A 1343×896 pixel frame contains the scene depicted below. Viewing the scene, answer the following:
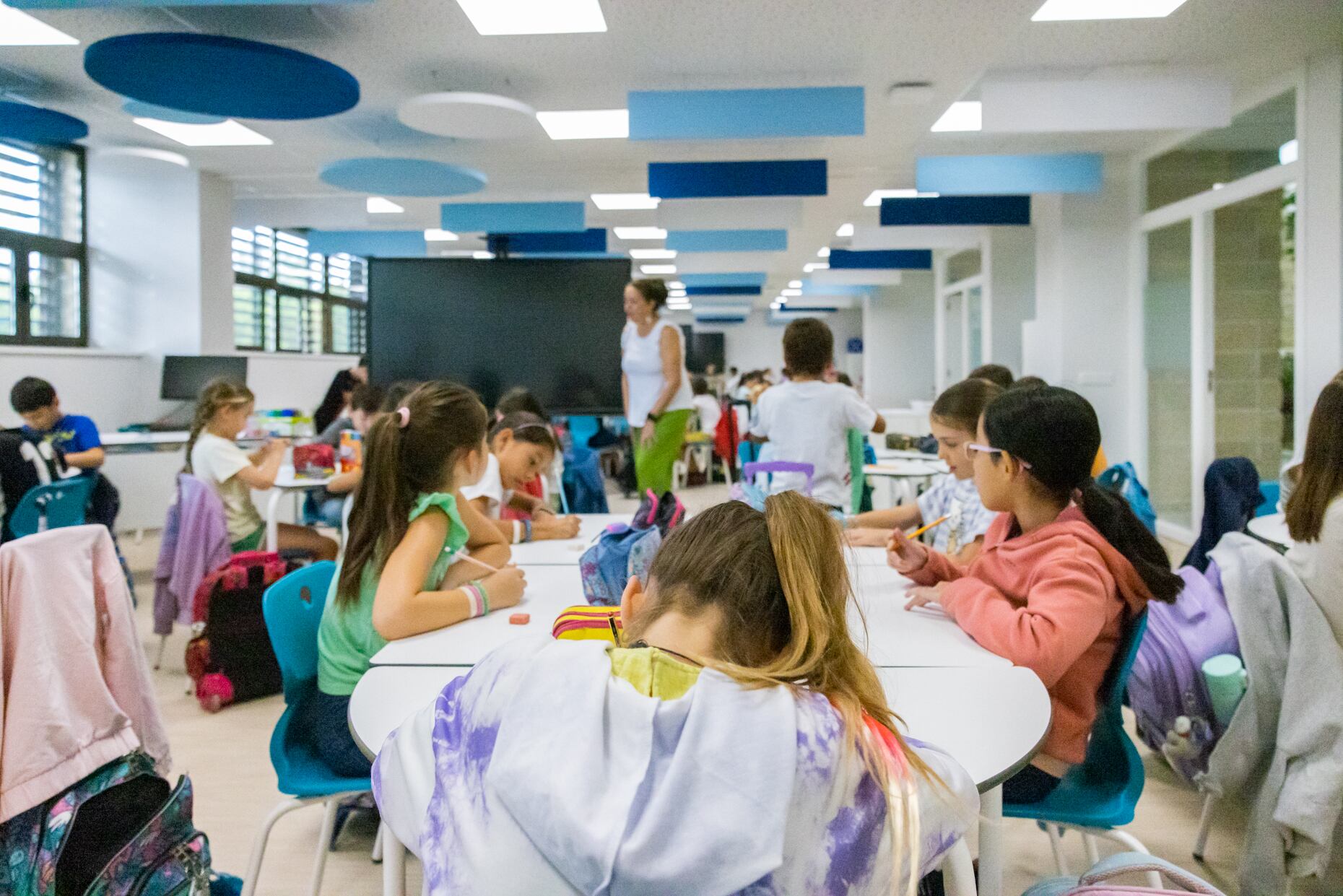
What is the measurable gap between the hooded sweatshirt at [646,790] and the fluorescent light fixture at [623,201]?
27.0ft

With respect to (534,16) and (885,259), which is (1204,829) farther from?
(885,259)

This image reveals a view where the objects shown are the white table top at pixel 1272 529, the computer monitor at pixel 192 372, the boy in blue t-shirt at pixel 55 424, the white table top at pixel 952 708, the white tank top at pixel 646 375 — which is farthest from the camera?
the computer monitor at pixel 192 372

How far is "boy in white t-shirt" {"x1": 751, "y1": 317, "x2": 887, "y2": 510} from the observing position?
3.83 metres

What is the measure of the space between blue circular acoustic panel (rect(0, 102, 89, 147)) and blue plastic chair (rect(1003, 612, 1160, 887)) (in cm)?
600

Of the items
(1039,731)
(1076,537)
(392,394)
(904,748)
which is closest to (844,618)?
(904,748)

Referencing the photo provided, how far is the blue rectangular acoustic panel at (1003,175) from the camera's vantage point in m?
6.78

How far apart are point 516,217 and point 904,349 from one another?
8435mm

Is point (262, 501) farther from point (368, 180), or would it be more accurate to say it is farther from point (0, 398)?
point (368, 180)

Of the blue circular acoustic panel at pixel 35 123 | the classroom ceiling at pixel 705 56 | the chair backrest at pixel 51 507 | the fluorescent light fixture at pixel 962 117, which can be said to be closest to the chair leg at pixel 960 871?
the chair backrest at pixel 51 507

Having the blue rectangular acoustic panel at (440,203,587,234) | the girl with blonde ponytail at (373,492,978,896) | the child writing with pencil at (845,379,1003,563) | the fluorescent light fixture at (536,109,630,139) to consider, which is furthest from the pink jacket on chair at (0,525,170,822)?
the blue rectangular acoustic panel at (440,203,587,234)

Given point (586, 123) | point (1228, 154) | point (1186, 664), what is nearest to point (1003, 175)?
point (1228, 154)

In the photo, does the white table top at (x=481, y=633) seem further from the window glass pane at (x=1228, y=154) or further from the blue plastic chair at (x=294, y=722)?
the window glass pane at (x=1228, y=154)

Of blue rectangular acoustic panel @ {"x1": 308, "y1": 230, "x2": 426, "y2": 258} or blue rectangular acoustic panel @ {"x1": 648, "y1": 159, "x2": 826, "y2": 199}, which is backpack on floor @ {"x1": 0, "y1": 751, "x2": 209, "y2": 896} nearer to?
blue rectangular acoustic panel @ {"x1": 648, "y1": 159, "x2": 826, "y2": 199}

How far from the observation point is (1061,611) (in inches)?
60.2
